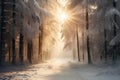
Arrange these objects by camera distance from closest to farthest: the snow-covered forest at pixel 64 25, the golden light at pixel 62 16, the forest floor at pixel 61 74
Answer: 1. the forest floor at pixel 61 74
2. the snow-covered forest at pixel 64 25
3. the golden light at pixel 62 16

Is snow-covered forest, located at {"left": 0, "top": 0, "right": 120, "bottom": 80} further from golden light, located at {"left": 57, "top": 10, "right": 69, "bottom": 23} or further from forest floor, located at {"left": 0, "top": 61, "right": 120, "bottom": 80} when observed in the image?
forest floor, located at {"left": 0, "top": 61, "right": 120, "bottom": 80}

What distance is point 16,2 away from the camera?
23.5 meters

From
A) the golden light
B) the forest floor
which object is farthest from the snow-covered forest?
the forest floor

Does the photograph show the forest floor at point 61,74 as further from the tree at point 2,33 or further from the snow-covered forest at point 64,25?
the snow-covered forest at point 64,25

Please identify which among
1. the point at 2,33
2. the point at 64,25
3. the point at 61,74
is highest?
the point at 64,25

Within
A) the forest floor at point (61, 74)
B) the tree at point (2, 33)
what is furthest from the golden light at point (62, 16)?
the forest floor at point (61, 74)

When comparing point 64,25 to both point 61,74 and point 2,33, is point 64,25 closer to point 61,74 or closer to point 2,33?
point 2,33

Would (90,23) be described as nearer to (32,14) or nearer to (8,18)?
(32,14)

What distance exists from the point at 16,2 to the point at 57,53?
6869cm

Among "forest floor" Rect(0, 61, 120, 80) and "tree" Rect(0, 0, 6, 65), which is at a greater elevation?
"tree" Rect(0, 0, 6, 65)

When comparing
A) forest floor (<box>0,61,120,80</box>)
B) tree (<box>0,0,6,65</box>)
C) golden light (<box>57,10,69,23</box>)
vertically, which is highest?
golden light (<box>57,10,69,23</box>)

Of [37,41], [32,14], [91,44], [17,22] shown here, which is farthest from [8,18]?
[37,41]

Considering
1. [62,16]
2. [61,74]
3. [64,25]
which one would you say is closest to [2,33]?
[61,74]

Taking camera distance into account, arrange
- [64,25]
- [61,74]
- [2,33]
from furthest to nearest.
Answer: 1. [64,25]
2. [2,33]
3. [61,74]
